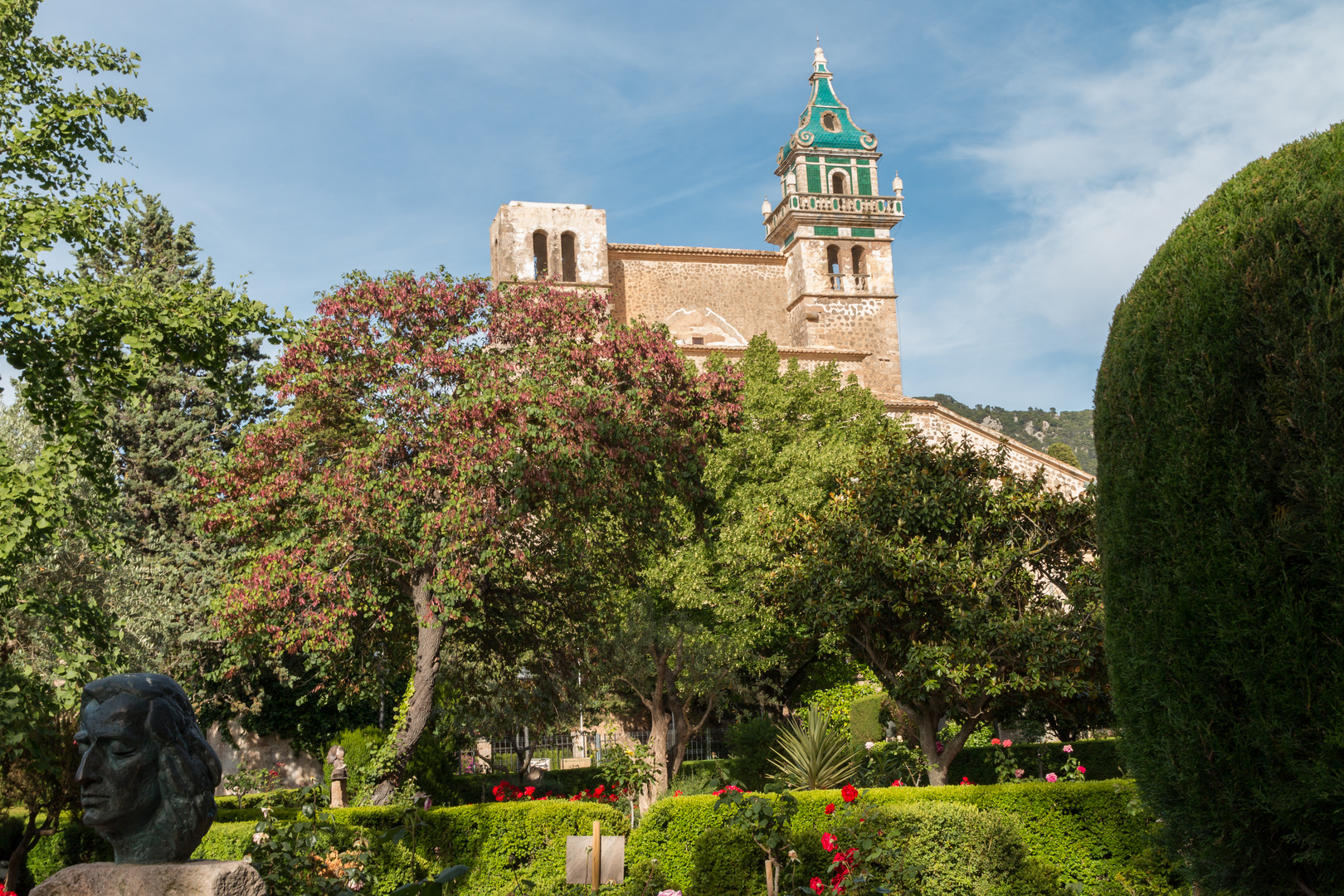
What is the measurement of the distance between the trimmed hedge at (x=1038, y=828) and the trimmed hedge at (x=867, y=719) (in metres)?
12.1

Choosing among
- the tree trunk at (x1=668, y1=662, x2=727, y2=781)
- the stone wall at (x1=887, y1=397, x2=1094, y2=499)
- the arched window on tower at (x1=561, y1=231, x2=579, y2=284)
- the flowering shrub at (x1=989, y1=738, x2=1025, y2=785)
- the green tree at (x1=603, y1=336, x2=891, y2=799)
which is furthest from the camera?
the arched window on tower at (x1=561, y1=231, x2=579, y2=284)

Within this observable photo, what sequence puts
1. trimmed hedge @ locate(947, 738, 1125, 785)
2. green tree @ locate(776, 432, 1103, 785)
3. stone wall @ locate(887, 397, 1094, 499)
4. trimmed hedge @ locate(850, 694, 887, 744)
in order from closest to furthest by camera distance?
green tree @ locate(776, 432, 1103, 785) → trimmed hedge @ locate(947, 738, 1125, 785) → trimmed hedge @ locate(850, 694, 887, 744) → stone wall @ locate(887, 397, 1094, 499)

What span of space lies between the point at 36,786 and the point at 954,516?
11.9 m

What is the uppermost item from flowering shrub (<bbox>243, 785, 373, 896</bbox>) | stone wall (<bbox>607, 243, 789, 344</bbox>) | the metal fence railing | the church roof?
the church roof

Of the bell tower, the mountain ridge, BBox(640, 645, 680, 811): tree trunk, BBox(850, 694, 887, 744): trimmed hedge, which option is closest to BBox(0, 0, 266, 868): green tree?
BBox(640, 645, 680, 811): tree trunk

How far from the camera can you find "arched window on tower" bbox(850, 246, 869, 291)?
40.2 meters

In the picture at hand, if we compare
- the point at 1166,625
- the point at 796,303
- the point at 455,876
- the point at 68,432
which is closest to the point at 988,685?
the point at 1166,625

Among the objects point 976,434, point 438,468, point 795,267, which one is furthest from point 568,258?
point 438,468

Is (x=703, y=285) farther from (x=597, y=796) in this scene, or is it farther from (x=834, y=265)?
(x=597, y=796)

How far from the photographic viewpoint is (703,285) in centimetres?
3991

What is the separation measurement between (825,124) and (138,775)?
1660 inches

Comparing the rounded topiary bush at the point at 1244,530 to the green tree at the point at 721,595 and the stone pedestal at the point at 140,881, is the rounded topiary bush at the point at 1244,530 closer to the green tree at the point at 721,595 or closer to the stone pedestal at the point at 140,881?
the stone pedestal at the point at 140,881

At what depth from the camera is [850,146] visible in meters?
41.6

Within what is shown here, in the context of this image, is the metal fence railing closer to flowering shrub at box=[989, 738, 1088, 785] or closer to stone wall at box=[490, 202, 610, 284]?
flowering shrub at box=[989, 738, 1088, 785]
